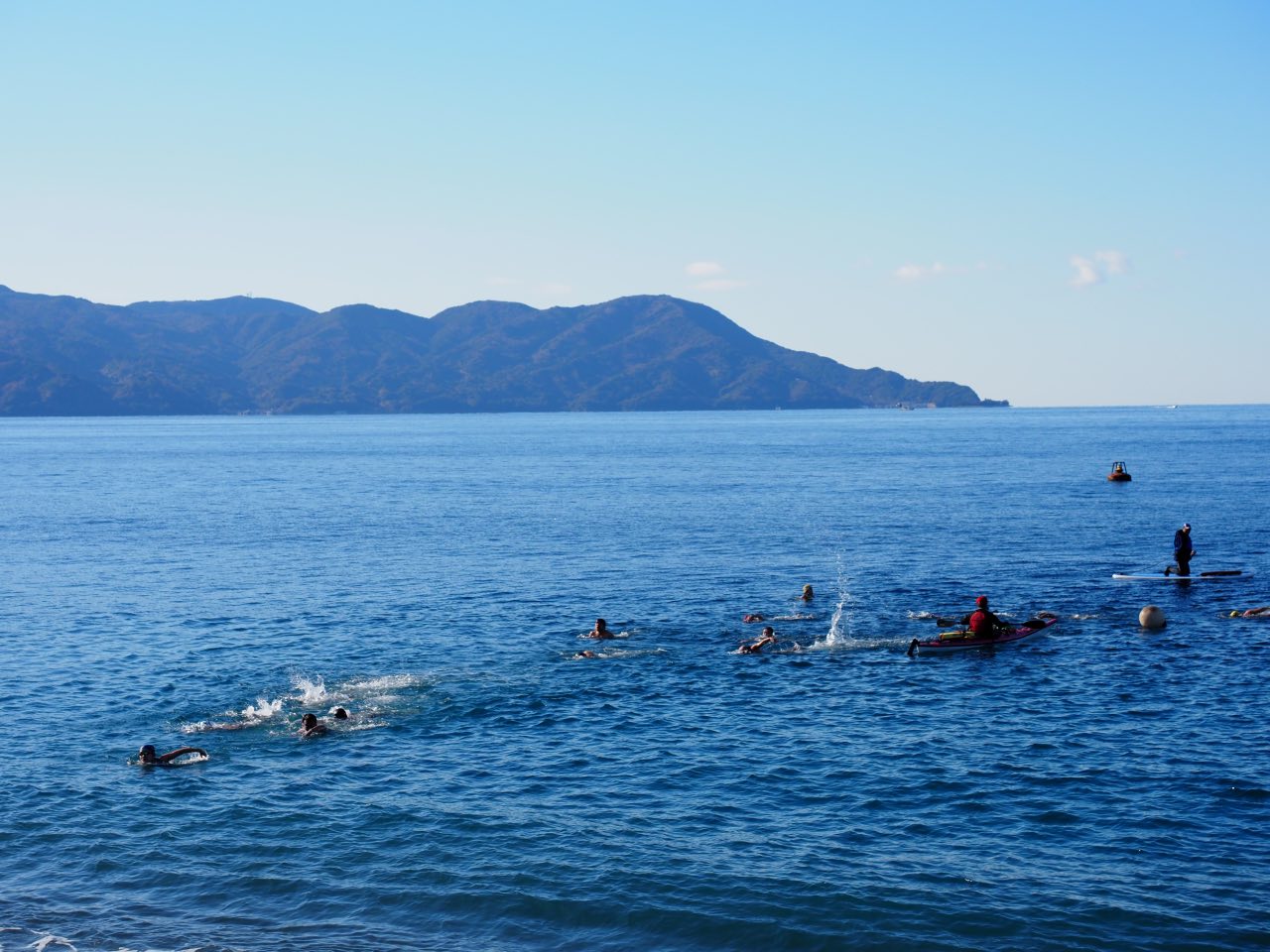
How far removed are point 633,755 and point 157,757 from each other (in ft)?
43.2

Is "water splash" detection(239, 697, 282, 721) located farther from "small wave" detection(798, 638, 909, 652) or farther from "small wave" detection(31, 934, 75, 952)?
"small wave" detection(798, 638, 909, 652)

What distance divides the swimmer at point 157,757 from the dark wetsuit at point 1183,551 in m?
45.0

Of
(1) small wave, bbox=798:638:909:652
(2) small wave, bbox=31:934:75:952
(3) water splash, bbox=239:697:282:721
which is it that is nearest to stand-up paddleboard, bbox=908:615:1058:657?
(1) small wave, bbox=798:638:909:652

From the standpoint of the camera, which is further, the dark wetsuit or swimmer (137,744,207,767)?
the dark wetsuit

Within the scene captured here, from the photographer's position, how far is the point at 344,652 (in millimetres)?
45312

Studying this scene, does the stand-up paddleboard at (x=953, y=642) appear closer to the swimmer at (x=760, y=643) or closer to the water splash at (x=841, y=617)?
the water splash at (x=841, y=617)

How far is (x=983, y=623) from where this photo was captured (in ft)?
146

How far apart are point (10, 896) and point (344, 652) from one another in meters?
20.5

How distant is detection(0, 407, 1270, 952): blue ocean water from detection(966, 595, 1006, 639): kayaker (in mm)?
1269

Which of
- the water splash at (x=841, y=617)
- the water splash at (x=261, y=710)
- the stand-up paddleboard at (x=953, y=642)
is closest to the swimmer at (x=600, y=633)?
the water splash at (x=841, y=617)

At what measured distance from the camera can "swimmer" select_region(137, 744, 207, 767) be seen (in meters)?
32.3

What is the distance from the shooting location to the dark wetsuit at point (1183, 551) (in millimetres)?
56500

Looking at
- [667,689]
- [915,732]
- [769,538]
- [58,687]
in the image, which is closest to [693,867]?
[915,732]

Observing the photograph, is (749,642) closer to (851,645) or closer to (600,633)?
(851,645)
